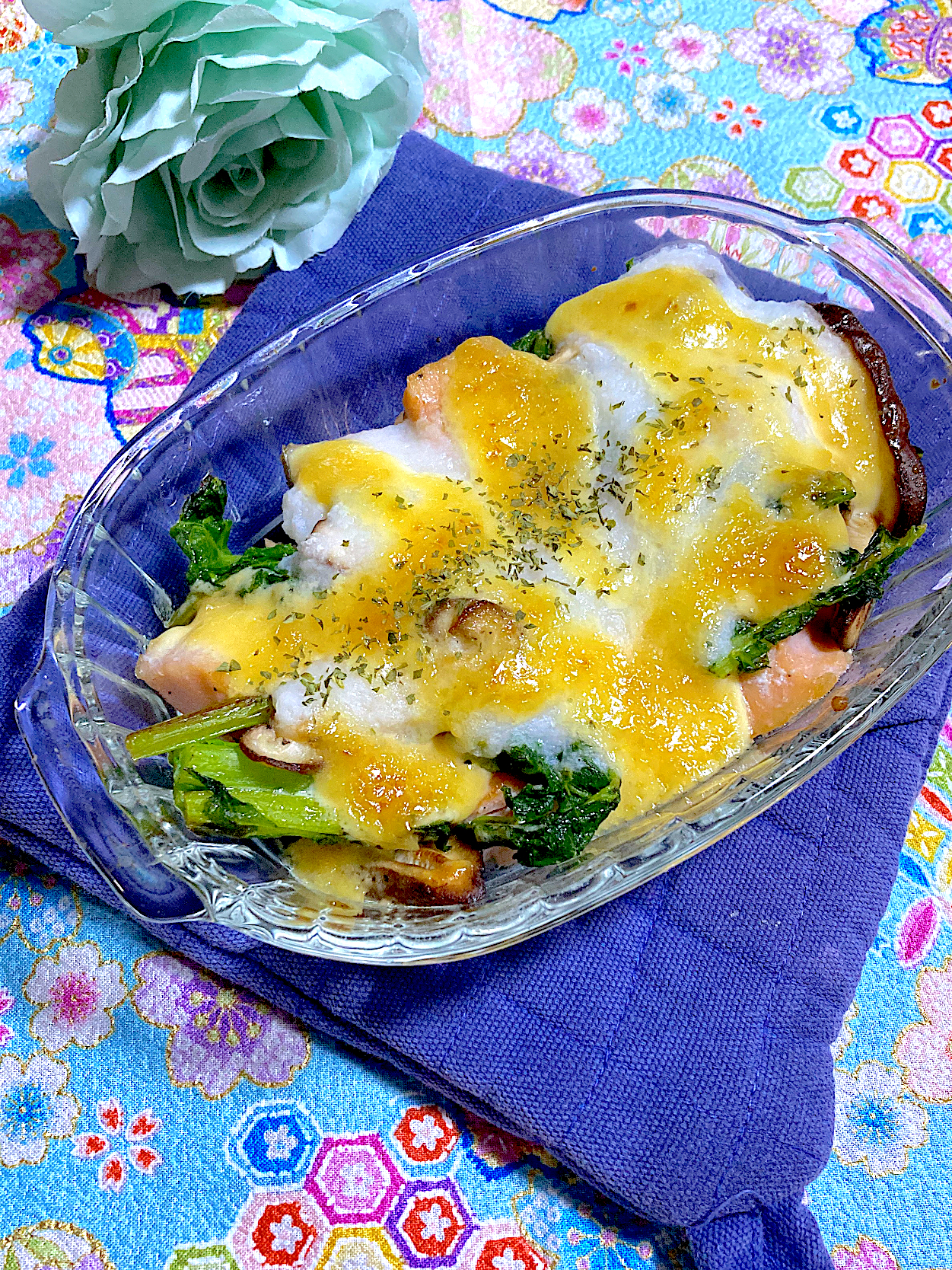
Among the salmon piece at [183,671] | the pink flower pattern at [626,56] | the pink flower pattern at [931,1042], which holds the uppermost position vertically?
the pink flower pattern at [626,56]

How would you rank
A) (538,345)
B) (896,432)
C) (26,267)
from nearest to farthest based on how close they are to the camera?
(896,432) < (538,345) < (26,267)

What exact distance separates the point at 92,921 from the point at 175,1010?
22 centimetres

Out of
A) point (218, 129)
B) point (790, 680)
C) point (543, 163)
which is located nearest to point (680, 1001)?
point (790, 680)

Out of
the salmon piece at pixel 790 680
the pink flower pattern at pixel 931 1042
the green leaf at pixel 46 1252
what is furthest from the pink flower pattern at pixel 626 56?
the green leaf at pixel 46 1252

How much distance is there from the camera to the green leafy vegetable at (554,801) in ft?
5.25

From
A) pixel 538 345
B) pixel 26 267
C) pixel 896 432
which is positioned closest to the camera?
pixel 896 432

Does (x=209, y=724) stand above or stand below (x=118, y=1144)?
above

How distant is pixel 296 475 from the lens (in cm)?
183

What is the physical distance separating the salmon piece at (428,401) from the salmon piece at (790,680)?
0.65 meters

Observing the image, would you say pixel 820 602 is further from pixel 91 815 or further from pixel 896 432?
pixel 91 815

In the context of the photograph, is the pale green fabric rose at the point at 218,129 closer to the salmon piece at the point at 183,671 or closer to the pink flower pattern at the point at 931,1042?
the salmon piece at the point at 183,671

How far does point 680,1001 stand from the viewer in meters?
1.78

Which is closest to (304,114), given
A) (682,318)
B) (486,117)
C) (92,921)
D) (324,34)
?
(324,34)

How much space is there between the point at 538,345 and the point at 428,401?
0.28 m
